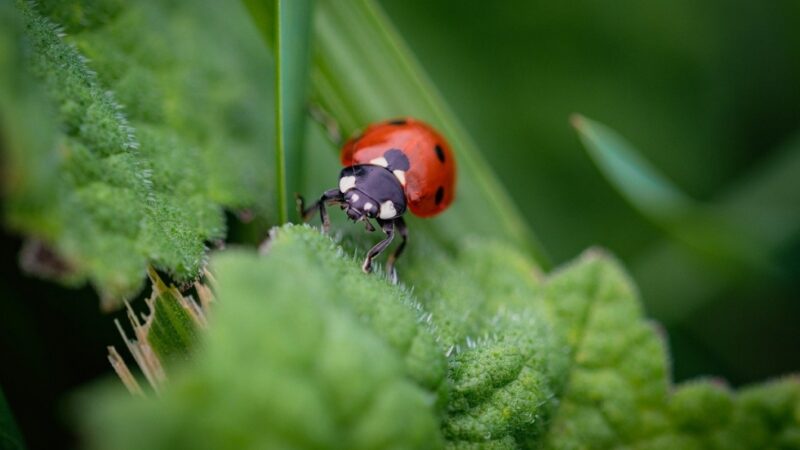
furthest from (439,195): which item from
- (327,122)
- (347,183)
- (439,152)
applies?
(327,122)

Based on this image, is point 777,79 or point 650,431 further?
point 777,79

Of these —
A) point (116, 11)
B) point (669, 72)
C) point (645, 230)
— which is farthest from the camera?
point (669, 72)

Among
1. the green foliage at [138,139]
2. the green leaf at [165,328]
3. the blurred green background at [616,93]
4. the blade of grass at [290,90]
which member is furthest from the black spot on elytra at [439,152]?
the blurred green background at [616,93]

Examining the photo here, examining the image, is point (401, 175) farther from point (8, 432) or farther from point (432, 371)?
point (8, 432)

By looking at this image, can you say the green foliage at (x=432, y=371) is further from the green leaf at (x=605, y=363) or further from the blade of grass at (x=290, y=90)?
the blade of grass at (x=290, y=90)

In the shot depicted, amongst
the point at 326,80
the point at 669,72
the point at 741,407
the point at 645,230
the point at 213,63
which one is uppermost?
the point at 213,63

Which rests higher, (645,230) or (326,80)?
(326,80)

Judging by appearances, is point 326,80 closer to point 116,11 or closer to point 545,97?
point 116,11

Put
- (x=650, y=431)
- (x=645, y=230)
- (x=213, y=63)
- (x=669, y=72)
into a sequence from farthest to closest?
1. (x=669, y=72)
2. (x=645, y=230)
3. (x=213, y=63)
4. (x=650, y=431)

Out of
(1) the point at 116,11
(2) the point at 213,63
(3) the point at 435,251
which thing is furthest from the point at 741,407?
(1) the point at 116,11
